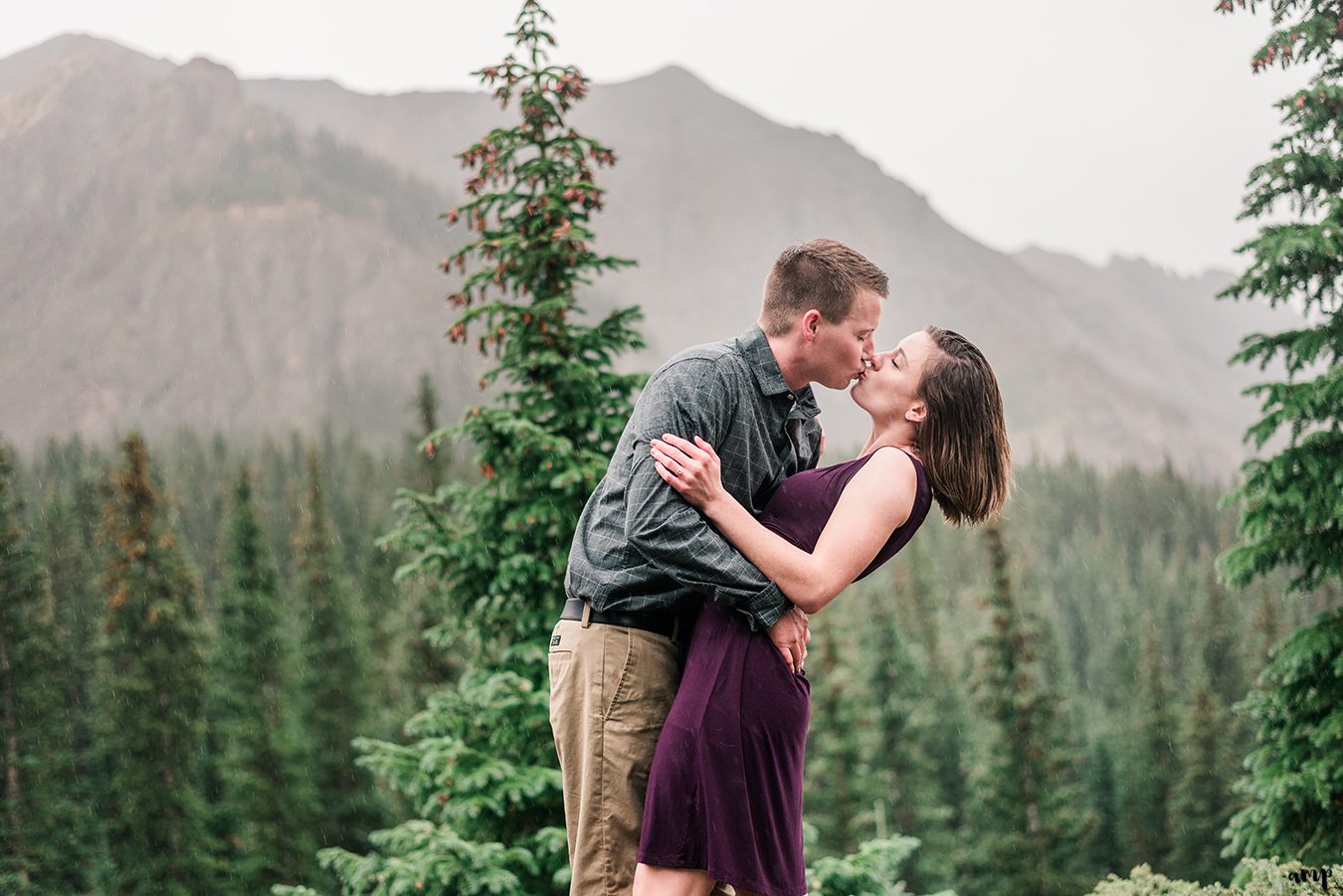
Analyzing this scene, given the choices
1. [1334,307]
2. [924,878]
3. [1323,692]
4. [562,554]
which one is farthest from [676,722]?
[924,878]

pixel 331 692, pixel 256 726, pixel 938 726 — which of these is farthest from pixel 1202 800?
pixel 256 726

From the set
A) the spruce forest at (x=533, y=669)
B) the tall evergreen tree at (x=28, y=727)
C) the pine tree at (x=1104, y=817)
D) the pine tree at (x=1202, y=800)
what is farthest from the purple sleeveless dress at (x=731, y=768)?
the pine tree at (x=1104, y=817)

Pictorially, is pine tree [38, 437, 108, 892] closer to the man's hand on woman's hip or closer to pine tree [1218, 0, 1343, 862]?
pine tree [1218, 0, 1343, 862]

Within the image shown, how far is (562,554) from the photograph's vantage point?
852cm

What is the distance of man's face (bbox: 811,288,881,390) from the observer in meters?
3.49

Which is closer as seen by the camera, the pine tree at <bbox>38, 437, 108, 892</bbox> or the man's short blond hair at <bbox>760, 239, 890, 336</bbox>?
the man's short blond hair at <bbox>760, 239, 890, 336</bbox>

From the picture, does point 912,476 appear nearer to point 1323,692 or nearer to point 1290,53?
point 1323,692

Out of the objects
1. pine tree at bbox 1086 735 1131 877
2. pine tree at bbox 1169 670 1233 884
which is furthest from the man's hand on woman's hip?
pine tree at bbox 1086 735 1131 877

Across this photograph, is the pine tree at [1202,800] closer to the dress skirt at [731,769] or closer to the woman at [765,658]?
the woman at [765,658]

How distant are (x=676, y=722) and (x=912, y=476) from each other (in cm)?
113

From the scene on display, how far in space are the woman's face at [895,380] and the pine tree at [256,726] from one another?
3366 centimetres

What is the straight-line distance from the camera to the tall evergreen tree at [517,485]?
7969 mm

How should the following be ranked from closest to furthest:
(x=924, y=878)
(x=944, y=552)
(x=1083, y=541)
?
(x=924, y=878) → (x=944, y=552) → (x=1083, y=541)

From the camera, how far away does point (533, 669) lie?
842 cm
